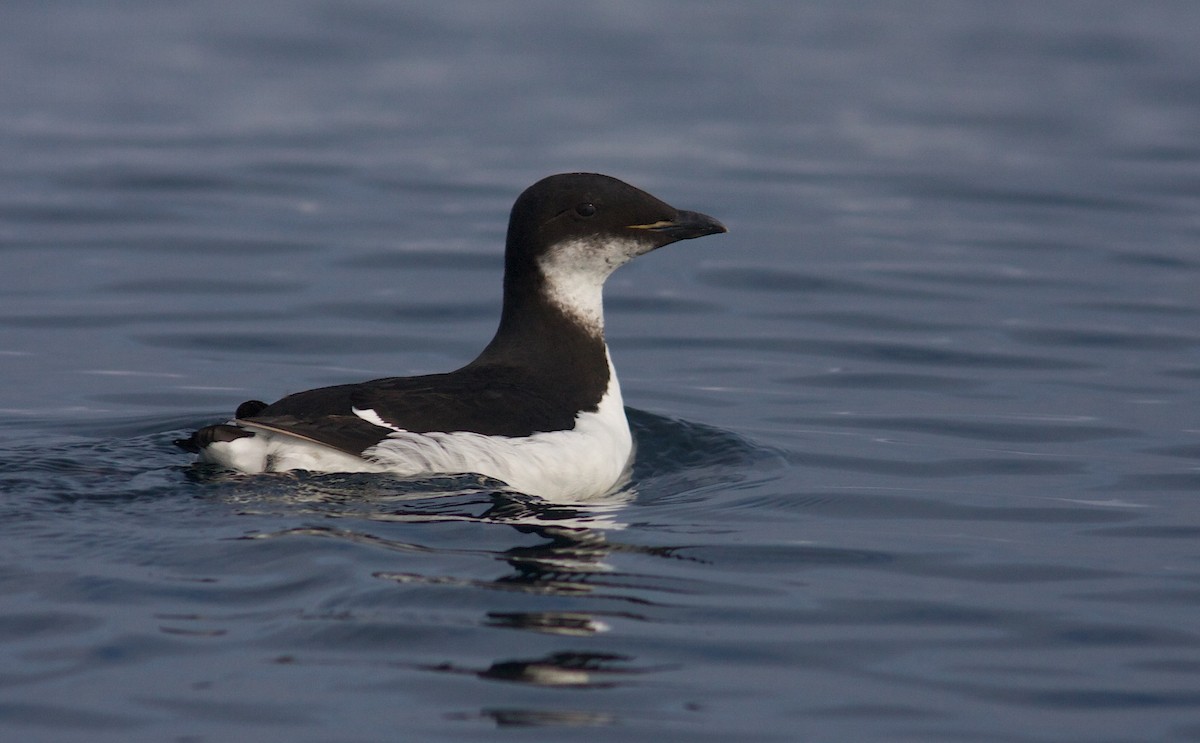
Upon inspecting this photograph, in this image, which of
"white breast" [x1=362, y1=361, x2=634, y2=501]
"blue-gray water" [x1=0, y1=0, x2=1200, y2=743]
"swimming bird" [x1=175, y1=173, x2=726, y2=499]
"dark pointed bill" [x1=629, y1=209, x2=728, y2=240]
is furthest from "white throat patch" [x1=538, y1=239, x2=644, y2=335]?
"blue-gray water" [x1=0, y1=0, x2=1200, y2=743]

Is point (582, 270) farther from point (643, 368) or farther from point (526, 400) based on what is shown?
point (643, 368)

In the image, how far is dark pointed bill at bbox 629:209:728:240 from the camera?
7473mm

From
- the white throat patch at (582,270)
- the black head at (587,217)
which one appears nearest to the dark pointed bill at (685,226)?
the black head at (587,217)

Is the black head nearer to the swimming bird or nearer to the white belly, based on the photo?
the swimming bird

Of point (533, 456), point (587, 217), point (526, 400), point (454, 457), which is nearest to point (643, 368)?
point (587, 217)

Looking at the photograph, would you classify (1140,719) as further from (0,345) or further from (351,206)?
(351,206)

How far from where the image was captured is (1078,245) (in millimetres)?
12617

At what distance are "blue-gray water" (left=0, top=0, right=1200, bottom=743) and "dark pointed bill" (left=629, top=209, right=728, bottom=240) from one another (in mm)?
1008

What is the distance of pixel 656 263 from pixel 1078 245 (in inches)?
119

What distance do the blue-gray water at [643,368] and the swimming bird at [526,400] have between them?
0.48 ft

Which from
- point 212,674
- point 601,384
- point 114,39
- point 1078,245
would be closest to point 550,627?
point 212,674

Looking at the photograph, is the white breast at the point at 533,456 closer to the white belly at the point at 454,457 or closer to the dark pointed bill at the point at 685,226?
the white belly at the point at 454,457

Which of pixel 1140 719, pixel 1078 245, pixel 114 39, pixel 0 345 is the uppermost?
pixel 114 39

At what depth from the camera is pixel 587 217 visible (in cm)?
734
